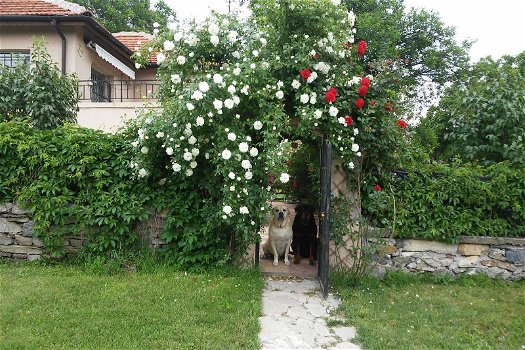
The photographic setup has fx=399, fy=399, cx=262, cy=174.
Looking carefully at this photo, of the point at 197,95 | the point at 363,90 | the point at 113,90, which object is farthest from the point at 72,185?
the point at 113,90

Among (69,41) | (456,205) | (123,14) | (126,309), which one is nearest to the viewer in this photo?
(126,309)

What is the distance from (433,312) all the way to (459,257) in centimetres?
160

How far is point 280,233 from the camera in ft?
20.4

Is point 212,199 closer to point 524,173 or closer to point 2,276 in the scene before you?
point 2,276

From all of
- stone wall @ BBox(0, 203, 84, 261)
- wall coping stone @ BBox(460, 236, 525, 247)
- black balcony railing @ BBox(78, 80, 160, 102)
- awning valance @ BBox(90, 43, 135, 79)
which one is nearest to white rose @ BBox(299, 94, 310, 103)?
wall coping stone @ BBox(460, 236, 525, 247)

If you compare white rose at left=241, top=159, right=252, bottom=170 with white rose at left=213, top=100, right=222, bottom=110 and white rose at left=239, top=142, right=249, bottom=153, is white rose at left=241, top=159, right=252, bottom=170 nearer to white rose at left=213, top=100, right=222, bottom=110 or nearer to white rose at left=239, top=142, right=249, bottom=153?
white rose at left=239, top=142, right=249, bottom=153

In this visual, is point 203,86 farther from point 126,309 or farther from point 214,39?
point 126,309

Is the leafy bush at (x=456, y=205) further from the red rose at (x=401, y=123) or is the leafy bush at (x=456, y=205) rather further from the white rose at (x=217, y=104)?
the white rose at (x=217, y=104)

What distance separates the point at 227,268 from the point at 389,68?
12.1 feet

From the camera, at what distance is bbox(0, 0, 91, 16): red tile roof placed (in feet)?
34.2

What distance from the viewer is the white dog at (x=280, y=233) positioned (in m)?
6.19

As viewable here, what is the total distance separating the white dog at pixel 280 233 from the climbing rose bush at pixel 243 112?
2.64ft

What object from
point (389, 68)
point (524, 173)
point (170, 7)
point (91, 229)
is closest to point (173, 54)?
point (91, 229)

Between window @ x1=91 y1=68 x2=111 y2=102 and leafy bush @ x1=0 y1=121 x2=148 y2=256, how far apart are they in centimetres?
585
